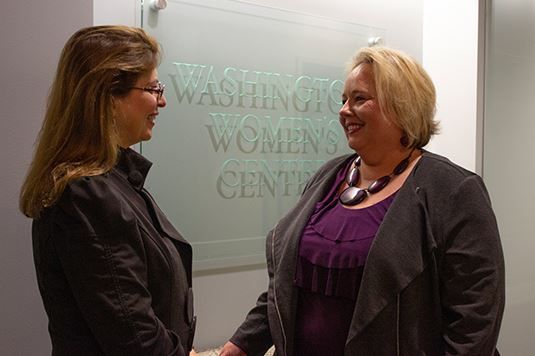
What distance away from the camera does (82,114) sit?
1.39 metres

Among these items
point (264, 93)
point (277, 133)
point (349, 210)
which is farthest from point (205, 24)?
point (349, 210)

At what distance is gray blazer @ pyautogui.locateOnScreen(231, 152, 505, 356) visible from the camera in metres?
1.46

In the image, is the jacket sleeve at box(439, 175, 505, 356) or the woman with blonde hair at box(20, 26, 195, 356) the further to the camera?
the jacket sleeve at box(439, 175, 505, 356)

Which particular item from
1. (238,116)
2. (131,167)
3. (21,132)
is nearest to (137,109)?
(131,167)

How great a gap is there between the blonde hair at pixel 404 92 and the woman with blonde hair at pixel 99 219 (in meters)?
0.69

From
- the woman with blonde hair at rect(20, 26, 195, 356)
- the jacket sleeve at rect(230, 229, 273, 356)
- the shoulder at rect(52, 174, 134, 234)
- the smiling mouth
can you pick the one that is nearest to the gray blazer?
the smiling mouth

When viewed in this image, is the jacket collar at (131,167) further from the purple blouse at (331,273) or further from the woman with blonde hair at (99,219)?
the purple blouse at (331,273)

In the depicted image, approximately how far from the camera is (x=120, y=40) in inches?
57.6

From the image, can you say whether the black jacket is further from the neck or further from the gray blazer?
the neck

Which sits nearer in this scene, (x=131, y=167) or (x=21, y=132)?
(x=131, y=167)

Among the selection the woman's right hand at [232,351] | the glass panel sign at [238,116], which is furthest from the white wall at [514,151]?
the woman's right hand at [232,351]

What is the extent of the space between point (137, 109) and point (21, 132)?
1.93ft

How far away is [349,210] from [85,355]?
858 millimetres

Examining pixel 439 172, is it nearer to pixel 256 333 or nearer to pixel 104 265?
pixel 256 333
